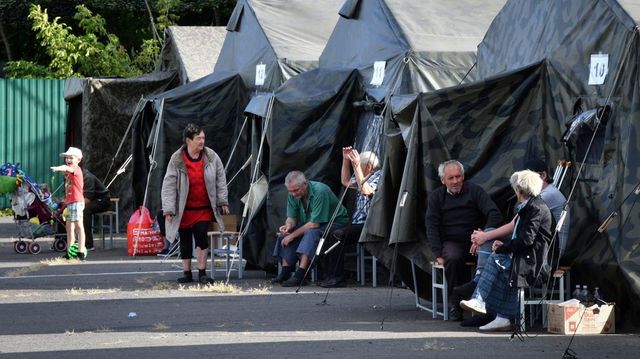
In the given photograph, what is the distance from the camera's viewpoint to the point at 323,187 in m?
15.4

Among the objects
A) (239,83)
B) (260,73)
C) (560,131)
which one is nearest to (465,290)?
(560,131)

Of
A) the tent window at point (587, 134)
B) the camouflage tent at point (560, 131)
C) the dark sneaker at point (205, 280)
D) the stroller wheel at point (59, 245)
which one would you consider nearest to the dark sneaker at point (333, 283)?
the dark sneaker at point (205, 280)

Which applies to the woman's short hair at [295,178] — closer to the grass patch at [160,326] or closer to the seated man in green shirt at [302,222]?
the seated man in green shirt at [302,222]

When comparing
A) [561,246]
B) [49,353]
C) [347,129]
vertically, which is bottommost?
[49,353]

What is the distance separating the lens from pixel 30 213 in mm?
20547

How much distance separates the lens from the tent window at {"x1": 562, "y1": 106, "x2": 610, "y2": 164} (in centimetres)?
A: 1145

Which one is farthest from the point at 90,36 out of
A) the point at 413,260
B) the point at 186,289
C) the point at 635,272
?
the point at 635,272

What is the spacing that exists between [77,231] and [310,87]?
4.32 meters

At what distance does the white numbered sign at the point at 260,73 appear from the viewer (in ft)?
63.4

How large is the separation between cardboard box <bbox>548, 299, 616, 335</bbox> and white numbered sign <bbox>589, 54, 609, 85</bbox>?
2.00 meters

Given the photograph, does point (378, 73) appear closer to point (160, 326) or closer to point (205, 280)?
point (205, 280)

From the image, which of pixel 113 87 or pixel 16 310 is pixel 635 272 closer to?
pixel 16 310

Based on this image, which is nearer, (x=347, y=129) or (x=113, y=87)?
(x=347, y=129)

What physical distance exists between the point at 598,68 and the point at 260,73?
8473 mm
